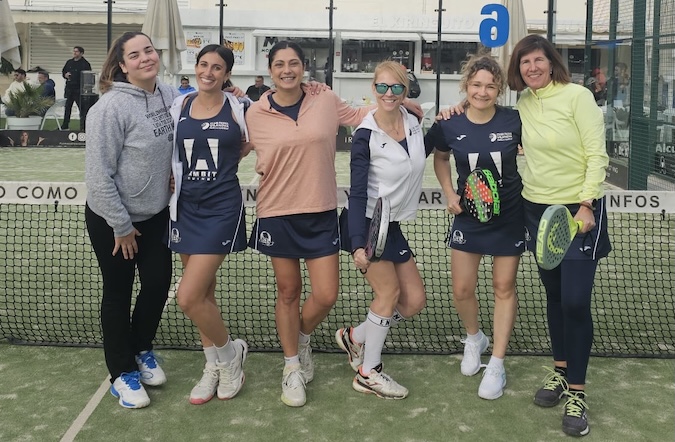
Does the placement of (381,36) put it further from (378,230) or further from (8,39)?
(378,230)

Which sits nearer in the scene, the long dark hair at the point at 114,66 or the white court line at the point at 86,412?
the white court line at the point at 86,412

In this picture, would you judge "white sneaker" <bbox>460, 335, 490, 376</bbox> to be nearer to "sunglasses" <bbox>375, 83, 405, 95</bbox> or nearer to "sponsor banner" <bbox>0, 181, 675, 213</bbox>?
"sponsor banner" <bbox>0, 181, 675, 213</bbox>

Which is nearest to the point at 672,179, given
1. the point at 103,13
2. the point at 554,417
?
the point at 554,417

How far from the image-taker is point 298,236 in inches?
149

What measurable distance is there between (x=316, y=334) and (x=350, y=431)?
1.49m

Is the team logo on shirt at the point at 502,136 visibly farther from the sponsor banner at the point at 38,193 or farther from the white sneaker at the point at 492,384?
the sponsor banner at the point at 38,193

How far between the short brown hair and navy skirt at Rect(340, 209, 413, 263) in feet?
3.17

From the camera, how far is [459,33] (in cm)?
2092

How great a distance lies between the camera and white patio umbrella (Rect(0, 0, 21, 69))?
612 centimetres

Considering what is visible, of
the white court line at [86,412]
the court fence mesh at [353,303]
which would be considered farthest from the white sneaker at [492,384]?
the white court line at [86,412]

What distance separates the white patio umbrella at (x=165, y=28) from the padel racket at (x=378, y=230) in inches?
506

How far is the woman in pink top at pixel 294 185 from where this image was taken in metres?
3.69

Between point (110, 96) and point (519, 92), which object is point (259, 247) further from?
point (519, 92)

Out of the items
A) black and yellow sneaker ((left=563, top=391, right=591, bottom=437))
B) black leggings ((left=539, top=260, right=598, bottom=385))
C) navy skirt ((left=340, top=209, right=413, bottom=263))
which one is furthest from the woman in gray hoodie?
black and yellow sneaker ((left=563, top=391, right=591, bottom=437))
